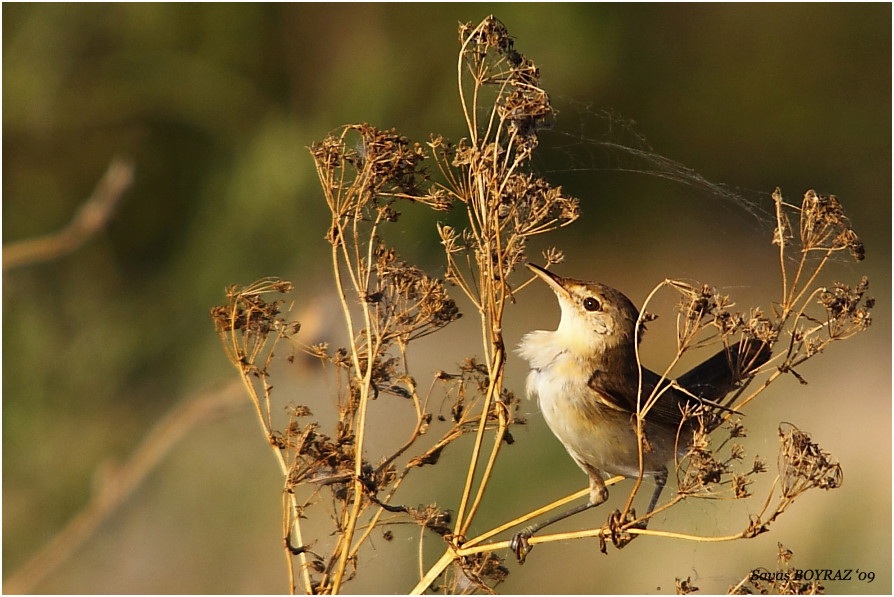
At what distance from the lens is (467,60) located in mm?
1384

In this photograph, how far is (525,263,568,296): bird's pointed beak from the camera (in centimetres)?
163

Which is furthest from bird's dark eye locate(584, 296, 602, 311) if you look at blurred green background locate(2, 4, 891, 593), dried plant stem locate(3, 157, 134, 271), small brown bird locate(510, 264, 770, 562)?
dried plant stem locate(3, 157, 134, 271)

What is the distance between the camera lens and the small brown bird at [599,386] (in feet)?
5.84

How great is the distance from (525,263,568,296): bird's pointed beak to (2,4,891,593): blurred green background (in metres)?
0.71

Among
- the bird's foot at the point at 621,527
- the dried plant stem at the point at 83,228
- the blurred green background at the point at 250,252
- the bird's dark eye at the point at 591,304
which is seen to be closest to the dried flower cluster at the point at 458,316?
the bird's foot at the point at 621,527

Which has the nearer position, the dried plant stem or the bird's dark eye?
the dried plant stem

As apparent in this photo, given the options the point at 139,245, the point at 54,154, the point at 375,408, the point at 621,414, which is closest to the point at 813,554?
the point at 621,414

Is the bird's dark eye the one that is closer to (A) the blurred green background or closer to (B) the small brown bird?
(B) the small brown bird

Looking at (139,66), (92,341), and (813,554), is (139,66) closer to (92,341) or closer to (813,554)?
(92,341)

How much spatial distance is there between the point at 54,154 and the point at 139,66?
50 cm

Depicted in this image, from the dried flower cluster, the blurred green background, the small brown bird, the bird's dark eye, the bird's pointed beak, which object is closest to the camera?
the dried flower cluster

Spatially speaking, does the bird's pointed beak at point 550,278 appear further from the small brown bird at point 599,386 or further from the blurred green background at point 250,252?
the blurred green background at point 250,252

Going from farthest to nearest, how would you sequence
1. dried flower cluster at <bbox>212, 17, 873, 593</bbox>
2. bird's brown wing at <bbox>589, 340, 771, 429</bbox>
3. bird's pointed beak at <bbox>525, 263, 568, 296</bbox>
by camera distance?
1. bird's pointed beak at <bbox>525, 263, 568, 296</bbox>
2. bird's brown wing at <bbox>589, 340, 771, 429</bbox>
3. dried flower cluster at <bbox>212, 17, 873, 593</bbox>

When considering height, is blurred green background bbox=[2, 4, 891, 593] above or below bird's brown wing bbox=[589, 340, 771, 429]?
above
